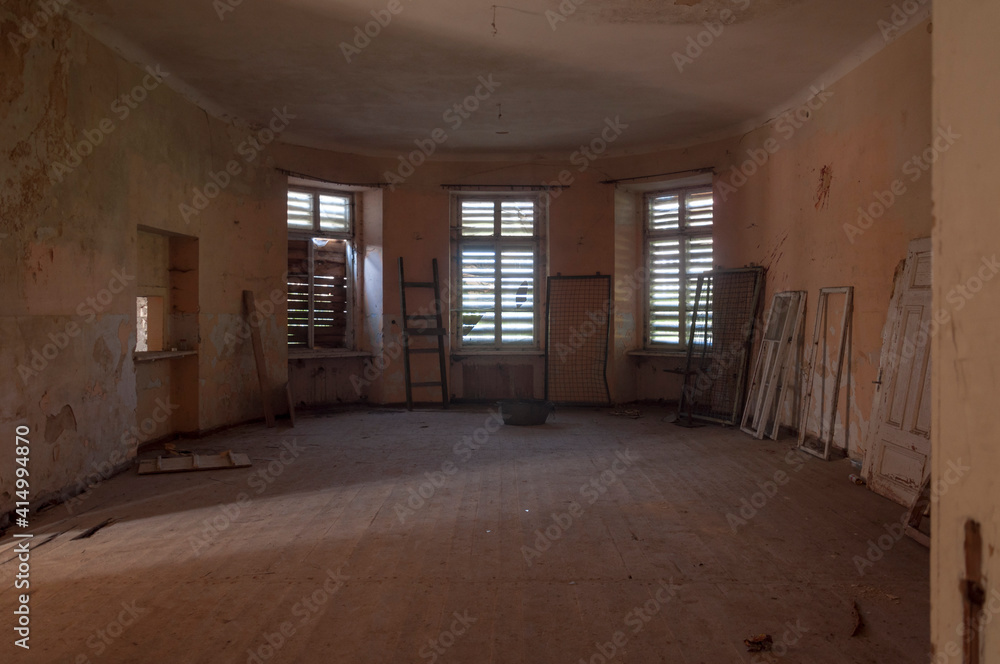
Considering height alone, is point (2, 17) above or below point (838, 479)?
above

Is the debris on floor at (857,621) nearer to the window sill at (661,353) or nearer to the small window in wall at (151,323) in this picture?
the window sill at (661,353)

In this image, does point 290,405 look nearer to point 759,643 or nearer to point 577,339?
point 577,339

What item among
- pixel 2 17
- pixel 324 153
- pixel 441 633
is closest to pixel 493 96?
pixel 324 153

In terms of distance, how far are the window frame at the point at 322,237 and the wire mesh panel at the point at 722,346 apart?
400 centimetres

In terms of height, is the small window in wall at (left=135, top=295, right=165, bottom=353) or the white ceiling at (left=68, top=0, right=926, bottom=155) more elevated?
the white ceiling at (left=68, top=0, right=926, bottom=155)

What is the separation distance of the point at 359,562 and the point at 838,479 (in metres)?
3.27

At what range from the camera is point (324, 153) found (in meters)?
7.48

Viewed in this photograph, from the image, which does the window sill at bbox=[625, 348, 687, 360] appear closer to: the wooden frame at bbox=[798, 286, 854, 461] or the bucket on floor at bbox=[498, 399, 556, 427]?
the bucket on floor at bbox=[498, 399, 556, 427]

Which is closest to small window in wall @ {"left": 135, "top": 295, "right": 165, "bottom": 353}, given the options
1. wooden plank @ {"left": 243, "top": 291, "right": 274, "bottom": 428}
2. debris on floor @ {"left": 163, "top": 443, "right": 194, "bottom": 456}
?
debris on floor @ {"left": 163, "top": 443, "right": 194, "bottom": 456}

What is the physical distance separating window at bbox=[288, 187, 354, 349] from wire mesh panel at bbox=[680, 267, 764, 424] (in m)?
4.08

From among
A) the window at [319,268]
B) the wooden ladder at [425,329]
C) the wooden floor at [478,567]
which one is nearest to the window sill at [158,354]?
the wooden floor at [478,567]

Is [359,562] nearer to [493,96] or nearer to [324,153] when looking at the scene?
[493,96]

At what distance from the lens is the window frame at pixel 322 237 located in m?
7.50

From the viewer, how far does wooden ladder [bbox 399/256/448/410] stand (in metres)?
7.77
